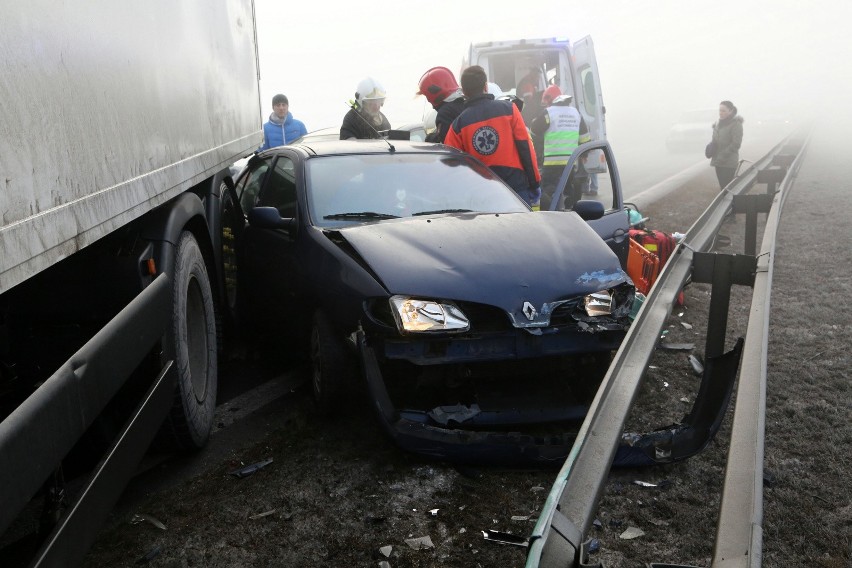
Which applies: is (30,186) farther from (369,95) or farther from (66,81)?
(369,95)

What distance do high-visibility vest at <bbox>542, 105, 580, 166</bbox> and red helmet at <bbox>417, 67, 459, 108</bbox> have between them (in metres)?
4.04

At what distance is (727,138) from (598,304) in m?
11.1

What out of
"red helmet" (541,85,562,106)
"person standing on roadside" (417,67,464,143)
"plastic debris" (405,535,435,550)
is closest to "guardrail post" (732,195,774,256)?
"person standing on roadside" (417,67,464,143)

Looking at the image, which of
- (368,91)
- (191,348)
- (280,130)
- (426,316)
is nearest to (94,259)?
(191,348)

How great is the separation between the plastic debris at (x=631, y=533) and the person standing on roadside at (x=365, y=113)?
18.1ft

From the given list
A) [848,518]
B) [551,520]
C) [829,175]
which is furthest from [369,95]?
[829,175]

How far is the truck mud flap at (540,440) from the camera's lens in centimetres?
400

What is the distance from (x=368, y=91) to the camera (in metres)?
8.59

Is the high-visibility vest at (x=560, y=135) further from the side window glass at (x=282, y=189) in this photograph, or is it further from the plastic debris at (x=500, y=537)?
the plastic debris at (x=500, y=537)

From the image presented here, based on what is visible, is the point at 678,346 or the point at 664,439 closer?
the point at 664,439

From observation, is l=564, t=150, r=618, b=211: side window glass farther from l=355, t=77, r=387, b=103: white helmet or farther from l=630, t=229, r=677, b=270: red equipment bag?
l=355, t=77, r=387, b=103: white helmet

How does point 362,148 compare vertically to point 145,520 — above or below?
above

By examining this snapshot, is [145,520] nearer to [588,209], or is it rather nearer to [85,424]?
[85,424]

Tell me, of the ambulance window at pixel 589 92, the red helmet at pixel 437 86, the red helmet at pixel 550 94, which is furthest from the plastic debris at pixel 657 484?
the ambulance window at pixel 589 92
